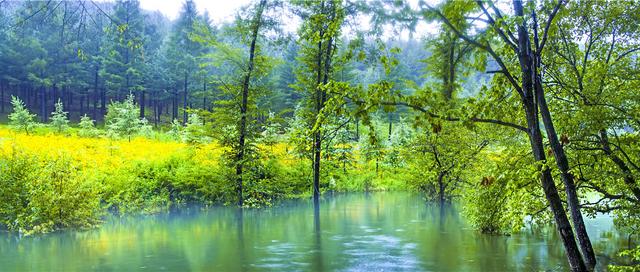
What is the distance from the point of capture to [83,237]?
15586 millimetres

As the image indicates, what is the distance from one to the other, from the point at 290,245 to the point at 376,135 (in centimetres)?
564

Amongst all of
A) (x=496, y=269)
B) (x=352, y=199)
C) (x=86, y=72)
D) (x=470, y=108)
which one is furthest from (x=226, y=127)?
(x=86, y=72)

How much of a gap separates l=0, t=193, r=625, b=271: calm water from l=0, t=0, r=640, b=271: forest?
0.83 feet

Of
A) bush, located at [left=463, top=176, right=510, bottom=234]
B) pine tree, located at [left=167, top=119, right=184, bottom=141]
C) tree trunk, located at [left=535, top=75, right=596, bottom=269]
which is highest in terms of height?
pine tree, located at [left=167, top=119, right=184, bottom=141]

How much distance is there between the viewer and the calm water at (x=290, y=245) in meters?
12.1

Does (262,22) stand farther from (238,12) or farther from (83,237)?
(83,237)

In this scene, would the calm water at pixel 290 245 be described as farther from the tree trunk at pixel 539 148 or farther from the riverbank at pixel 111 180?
the tree trunk at pixel 539 148

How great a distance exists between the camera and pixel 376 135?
35.6ft

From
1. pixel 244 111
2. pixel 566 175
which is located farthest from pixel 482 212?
pixel 244 111

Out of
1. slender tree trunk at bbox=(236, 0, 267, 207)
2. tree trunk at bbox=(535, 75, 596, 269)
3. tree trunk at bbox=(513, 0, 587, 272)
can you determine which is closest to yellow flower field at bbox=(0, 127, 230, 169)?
slender tree trunk at bbox=(236, 0, 267, 207)

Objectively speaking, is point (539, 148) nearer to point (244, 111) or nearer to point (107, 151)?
point (244, 111)

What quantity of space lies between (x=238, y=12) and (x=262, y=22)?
48.5 inches

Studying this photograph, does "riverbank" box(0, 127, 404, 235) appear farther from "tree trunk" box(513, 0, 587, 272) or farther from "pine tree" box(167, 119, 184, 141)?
"tree trunk" box(513, 0, 587, 272)

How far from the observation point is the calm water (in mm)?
12055
